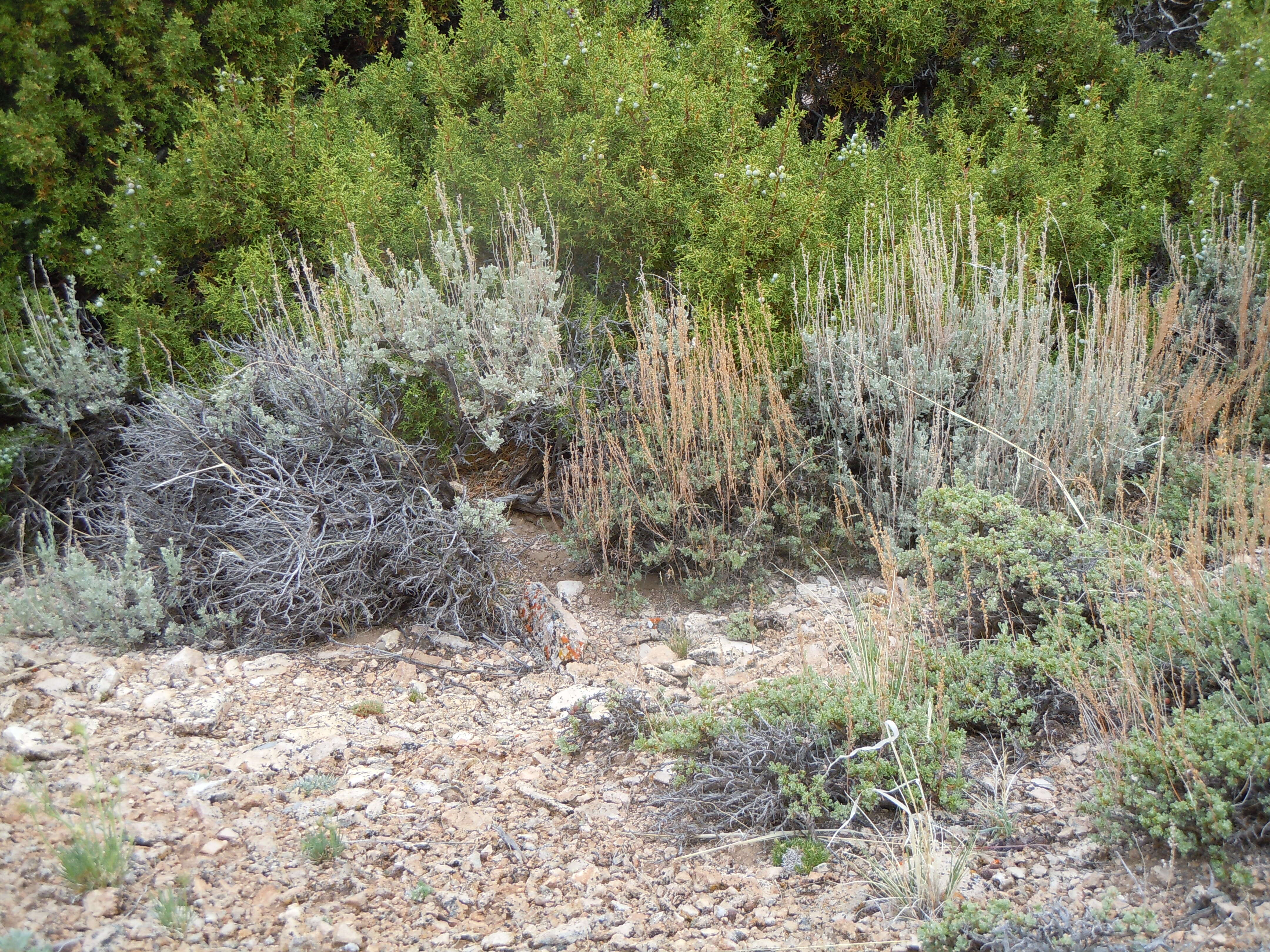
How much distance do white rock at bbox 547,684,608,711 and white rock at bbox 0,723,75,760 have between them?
55.8 inches

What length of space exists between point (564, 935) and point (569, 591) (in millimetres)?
1901

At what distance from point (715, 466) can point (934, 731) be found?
1533 millimetres

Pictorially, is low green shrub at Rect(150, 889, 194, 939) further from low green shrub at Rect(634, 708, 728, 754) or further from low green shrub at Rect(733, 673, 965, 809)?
low green shrub at Rect(733, 673, 965, 809)

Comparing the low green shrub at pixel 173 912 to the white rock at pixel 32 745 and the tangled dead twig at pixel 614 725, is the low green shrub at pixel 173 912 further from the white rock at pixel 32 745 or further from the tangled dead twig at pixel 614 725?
the tangled dead twig at pixel 614 725

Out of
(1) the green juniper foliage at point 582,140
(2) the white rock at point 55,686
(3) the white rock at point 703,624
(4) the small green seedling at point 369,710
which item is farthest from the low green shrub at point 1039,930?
(1) the green juniper foliage at point 582,140

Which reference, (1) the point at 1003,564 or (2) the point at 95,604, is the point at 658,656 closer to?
(1) the point at 1003,564

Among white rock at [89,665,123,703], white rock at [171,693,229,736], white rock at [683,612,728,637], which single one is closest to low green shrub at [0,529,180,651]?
white rock at [89,665,123,703]

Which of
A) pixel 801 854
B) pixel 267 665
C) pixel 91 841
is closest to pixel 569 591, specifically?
pixel 267 665

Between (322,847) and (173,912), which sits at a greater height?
(173,912)

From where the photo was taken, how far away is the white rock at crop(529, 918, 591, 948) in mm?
2066

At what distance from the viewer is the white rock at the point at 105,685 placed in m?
2.95

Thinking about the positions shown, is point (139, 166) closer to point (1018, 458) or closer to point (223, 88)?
point (223, 88)

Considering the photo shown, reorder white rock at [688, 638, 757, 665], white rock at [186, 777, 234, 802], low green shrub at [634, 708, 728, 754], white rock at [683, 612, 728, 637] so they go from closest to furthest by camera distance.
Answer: white rock at [186, 777, 234, 802]
low green shrub at [634, 708, 728, 754]
white rock at [688, 638, 757, 665]
white rock at [683, 612, 728, 637]

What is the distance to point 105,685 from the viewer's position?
9.86 feet
